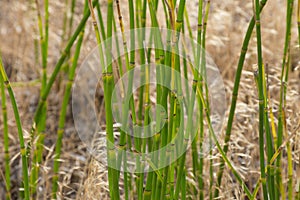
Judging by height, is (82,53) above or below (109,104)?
above

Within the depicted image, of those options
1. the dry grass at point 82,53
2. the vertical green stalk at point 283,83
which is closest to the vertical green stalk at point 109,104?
the vertical green stalk at point 283,83

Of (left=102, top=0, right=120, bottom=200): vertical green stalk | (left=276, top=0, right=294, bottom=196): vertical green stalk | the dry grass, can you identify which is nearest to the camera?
(left=102, top=0, right=120, bottom=200): vertical green stalk

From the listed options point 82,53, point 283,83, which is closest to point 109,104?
point 283,83

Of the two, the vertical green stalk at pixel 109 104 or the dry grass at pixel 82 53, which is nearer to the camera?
the vertical green stalk at pixel 109 104

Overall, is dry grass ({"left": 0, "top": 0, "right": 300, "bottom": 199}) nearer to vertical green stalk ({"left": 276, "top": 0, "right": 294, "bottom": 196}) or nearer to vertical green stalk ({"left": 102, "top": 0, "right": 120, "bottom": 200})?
vertical green stalk ({"left": 276, "top": 0, "right": 294, "bottom": 196})

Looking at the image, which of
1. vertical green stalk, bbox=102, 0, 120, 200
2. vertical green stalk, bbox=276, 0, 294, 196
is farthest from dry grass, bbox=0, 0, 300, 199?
vertical green stalk, bbox=102, 0, 120, 200

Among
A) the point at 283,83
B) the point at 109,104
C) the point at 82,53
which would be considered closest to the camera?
the point at 109,104

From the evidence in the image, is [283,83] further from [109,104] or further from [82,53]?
[82,53]

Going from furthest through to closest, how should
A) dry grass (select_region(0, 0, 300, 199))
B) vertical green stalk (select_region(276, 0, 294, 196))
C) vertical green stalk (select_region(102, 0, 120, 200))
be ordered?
dry grass (select_region(0, 0, 300, 199)) → vertical green stalk (select_region(276, 0, 294, 196)) → vertical green stalk (select_region(102, 0, 120, 200))

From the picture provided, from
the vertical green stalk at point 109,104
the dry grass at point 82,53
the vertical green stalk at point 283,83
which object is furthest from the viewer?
the dry grass at point 82,53

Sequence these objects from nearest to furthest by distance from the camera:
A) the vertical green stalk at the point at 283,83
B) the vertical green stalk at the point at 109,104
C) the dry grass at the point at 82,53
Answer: the vertical green stalk at the point at 109,104 → the vertical green stalk at the point at 283,83 → the dry grass at the point at 82,53

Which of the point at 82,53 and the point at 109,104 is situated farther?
the point at 82,53

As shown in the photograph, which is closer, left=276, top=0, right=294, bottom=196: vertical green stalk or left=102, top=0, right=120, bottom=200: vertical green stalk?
left=102, top=0, right=120, bottom=200: vertical green stalk

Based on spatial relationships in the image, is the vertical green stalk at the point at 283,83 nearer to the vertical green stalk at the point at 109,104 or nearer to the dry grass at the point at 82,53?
the vertical green stalk at the point at 109,104
